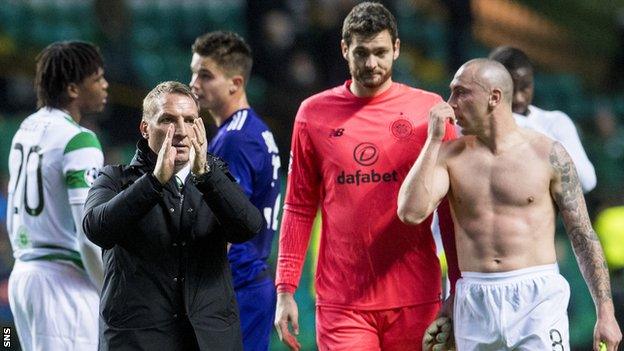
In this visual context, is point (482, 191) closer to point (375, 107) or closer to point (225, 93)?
point (375, 107)

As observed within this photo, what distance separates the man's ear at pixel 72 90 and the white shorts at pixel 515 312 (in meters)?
2.41

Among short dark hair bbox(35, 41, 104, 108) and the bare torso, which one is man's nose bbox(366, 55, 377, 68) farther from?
short dark hair bbox(35, 41, 104, 108)

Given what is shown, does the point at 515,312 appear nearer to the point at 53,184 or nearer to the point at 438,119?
the point at 438,119

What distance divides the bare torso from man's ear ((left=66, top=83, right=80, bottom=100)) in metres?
2.15

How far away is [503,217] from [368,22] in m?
1.13

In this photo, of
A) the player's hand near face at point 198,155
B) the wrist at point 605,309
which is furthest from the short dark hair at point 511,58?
the player's hand near face at point 198,155

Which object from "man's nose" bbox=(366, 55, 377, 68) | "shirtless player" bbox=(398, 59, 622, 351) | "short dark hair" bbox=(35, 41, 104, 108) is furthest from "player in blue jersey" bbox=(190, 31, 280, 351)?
"shirtless player" bbox=(398, 59, 622, 351)

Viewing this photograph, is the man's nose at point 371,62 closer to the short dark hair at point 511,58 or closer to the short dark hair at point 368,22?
the short dark hair at point 368,22

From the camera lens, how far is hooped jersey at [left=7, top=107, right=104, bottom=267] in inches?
253

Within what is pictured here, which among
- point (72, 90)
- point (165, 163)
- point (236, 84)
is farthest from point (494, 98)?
point (72, 90)

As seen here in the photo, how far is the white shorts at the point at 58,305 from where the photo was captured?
6.47 m

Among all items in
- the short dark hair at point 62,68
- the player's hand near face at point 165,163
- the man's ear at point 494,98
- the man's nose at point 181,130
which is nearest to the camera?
the player's hand near face at point 165,163

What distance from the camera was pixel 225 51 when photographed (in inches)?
282

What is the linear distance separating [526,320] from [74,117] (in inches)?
106
